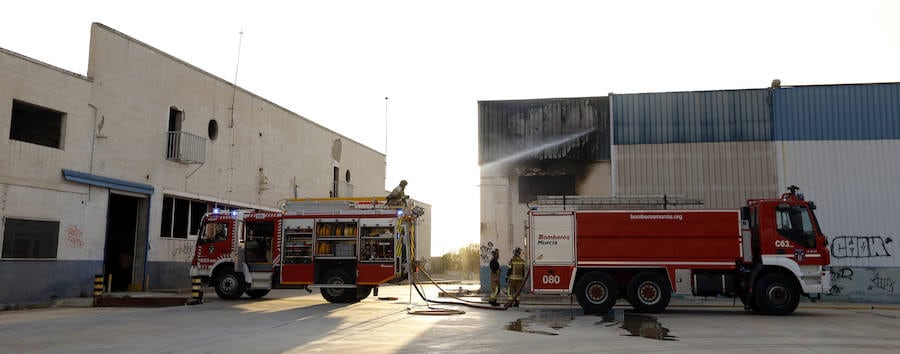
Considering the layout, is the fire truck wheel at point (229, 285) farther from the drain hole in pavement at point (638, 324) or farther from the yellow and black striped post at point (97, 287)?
the drain hole in pavement at point (638, 324)

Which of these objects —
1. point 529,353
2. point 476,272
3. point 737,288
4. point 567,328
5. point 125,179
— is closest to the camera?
point 529,353

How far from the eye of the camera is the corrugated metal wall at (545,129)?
78.0 feet

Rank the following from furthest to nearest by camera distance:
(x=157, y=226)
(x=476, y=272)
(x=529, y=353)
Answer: (x=476, y=272), (x=157, y=226), (x=529, y=353)

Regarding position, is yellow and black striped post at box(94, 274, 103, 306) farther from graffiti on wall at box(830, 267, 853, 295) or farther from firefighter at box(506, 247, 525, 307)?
graffiti on wall at box(830, 267, 853, 295)

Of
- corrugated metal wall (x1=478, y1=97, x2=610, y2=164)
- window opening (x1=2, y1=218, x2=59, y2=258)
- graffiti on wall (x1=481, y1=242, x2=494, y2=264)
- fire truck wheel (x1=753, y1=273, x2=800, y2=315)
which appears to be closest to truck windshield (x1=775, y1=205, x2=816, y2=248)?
fire truck wheel (x1=753, y1=273, x2=800, y2=315)

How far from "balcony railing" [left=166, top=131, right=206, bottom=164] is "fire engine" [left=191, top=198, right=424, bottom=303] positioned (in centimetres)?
448

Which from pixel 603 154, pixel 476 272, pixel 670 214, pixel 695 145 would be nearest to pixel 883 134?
pixel 695 145

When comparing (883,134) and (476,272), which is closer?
(883,134)

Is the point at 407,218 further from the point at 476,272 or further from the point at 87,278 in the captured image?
the point at 476,272

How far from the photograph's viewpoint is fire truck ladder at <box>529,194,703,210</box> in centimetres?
1797

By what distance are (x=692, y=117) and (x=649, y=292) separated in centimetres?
898

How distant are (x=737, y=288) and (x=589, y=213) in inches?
163

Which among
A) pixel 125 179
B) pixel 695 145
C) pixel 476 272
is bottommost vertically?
pixel 476 272

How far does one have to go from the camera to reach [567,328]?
42.4ft
